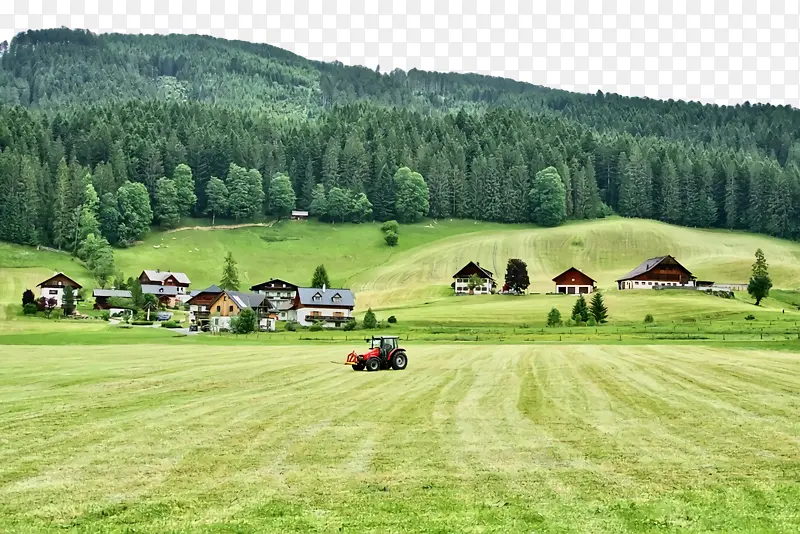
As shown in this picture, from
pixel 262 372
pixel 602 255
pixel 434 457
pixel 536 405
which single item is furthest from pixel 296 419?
pixel 602 255

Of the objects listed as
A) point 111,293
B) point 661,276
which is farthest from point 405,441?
point 661,276

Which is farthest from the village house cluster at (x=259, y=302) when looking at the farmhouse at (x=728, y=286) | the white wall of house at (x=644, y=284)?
the farmhouse at (x=728, y=286)

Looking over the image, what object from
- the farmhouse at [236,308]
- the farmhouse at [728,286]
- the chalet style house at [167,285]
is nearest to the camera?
the farmhouse at [236,308]

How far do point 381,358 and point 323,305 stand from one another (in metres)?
77.3

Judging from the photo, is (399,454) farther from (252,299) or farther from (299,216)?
(299,216)

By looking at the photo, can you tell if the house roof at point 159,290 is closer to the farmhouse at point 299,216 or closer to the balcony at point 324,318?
the balcony at point 324,318

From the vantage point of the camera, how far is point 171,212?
172000 millimetres

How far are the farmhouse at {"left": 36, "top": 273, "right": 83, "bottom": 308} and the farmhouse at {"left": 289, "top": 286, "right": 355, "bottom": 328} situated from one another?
34.5 m

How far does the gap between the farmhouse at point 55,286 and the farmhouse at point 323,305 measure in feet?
113

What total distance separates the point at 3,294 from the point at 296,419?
111229 millimetres

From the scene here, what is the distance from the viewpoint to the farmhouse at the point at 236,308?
103688mm

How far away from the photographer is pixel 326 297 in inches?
4727

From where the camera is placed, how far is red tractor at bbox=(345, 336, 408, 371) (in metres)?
43.1

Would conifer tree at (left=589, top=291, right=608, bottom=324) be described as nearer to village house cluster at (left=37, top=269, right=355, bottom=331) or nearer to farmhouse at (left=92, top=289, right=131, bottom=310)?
village house cluster at (left=37, top=269, right=355, bottom=331)
